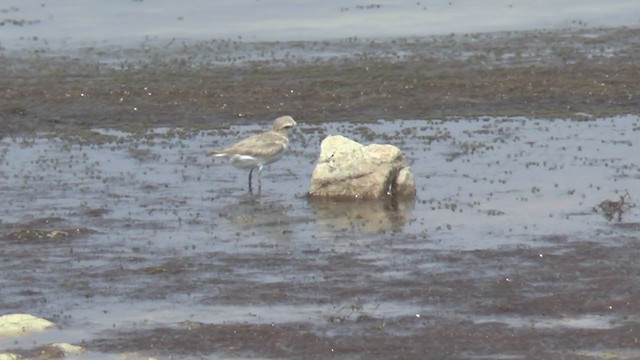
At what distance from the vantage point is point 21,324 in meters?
15.9

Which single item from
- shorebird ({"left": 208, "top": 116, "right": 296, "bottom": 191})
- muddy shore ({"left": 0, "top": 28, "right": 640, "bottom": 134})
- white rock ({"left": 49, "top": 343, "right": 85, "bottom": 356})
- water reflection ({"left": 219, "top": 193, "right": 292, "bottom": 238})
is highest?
shorebird ({"left": 208, "top": 116, "right": 296, "bottom": 191})

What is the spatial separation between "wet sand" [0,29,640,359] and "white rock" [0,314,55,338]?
0.19m

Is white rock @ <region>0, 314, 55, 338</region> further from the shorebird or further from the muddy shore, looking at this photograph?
the muddy shore

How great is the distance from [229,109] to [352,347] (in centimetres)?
1496

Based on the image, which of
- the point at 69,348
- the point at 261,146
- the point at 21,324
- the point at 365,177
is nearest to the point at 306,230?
the point at 365,177

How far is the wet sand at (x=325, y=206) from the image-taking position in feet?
51.8

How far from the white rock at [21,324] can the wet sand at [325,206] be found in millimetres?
189

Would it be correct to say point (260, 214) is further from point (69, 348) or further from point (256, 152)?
point (69, 348)

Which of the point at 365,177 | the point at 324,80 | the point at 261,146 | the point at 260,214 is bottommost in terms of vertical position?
the point at 260,214

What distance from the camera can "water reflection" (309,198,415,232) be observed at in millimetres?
20594

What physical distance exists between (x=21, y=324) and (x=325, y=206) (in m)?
6.65

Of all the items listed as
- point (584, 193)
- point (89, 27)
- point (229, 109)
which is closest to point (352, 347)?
point (584, 193)

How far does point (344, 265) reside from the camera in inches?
720

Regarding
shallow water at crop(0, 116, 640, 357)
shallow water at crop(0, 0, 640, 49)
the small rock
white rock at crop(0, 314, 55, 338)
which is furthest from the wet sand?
shallow water at crop(0, 0, 640, 49)
